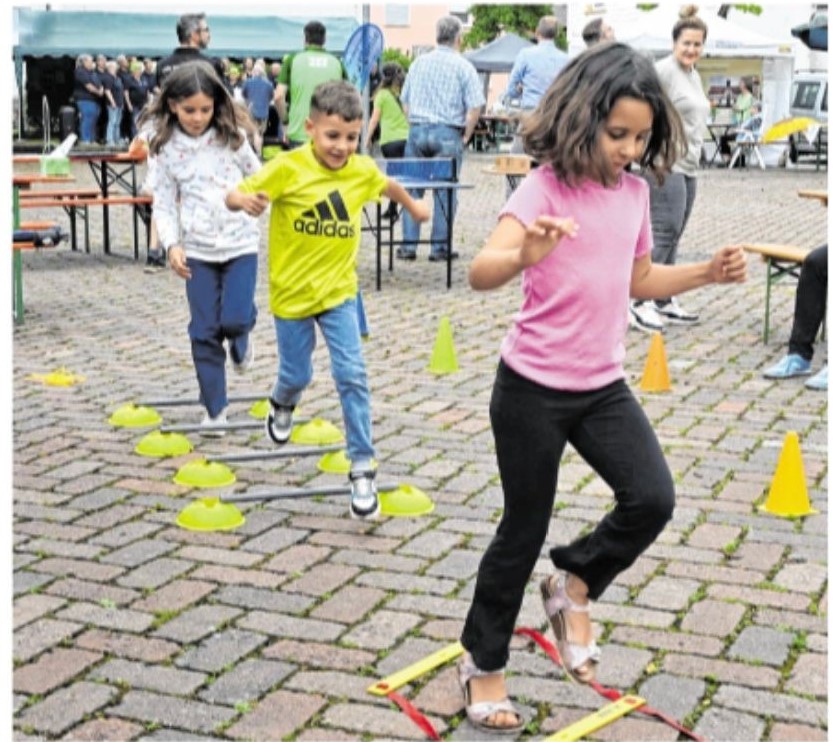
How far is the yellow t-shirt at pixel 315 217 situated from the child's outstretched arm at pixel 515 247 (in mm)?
2248

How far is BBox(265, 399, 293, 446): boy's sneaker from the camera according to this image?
6273mm

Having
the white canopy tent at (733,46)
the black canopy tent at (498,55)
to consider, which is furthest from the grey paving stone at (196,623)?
the black canopy tent at (498,55)

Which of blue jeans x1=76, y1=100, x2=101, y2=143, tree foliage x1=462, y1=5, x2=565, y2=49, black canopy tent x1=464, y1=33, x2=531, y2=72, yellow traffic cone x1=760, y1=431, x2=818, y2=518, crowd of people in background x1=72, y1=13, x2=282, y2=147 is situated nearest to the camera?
yellow traffic cone x1=760, y1=431, x2=818, y2=518

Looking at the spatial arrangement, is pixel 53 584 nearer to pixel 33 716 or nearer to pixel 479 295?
pixel 33 716

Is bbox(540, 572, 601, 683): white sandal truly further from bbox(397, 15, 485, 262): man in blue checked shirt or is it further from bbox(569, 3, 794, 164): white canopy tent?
bbox(569, 3, 794, 164): white canopy tent

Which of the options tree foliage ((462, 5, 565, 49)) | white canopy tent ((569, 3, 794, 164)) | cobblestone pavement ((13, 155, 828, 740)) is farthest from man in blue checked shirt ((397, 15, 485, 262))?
tree foliage ((462, 5, 565, 49))

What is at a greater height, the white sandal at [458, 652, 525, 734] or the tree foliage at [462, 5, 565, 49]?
the tree foliage at [462, 5, 565, 49]

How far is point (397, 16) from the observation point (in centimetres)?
6159

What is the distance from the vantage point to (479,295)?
11234 millimetres

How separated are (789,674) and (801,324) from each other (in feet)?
14.4

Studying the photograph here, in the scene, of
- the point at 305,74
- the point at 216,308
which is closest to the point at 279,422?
the point at 216,308

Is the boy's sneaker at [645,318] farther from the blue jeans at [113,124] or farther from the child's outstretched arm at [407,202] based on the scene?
the blue jeans at [113,124]

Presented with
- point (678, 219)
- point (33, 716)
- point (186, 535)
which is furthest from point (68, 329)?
point (33, 716)

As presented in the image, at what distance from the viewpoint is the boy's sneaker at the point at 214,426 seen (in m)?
6.65
